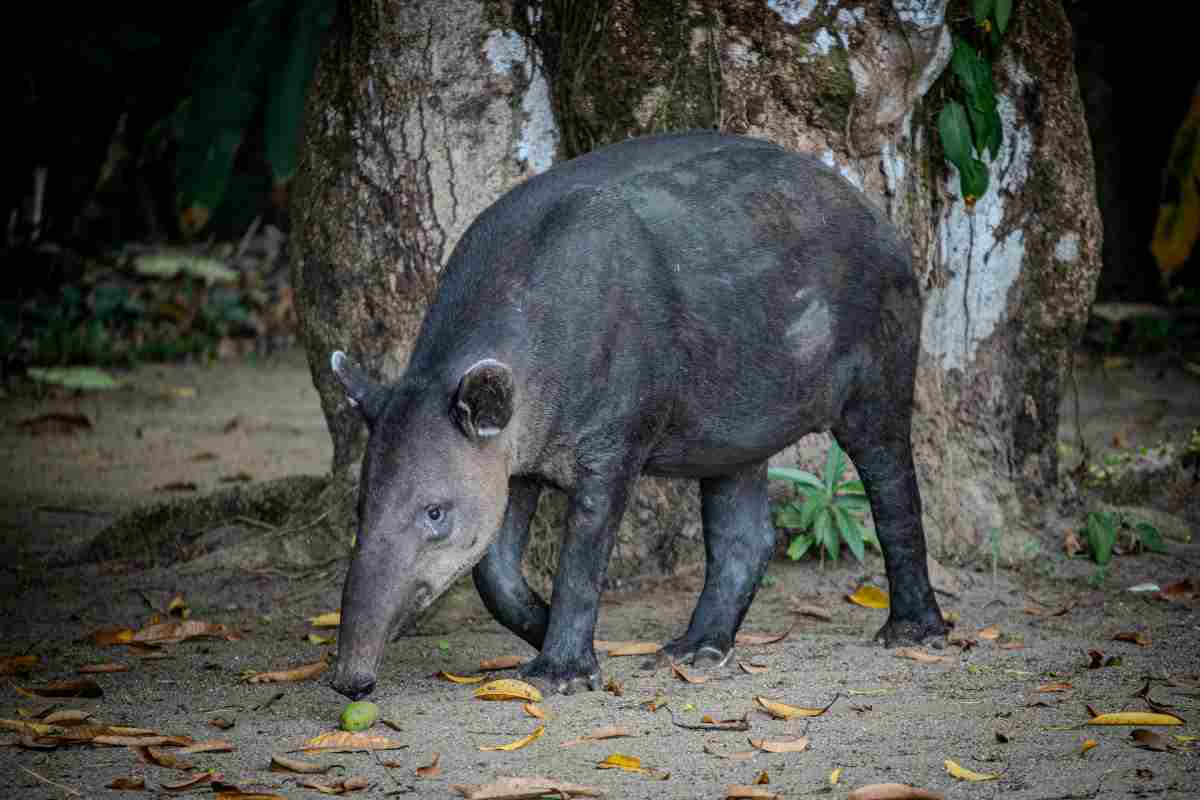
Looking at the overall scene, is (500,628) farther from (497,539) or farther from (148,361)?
(148,361)

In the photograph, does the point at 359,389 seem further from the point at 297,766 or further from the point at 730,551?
the point at 730,551

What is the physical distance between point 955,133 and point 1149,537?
197cm

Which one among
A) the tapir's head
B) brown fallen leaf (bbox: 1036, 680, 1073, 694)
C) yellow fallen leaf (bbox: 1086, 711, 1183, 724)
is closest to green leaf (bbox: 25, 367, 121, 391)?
the tapir's head

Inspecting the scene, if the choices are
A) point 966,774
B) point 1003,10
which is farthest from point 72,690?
point 1003,10

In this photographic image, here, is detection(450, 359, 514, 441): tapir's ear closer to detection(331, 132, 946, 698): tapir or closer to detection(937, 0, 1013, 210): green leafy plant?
detection(331, 132, 946, 698): tapir

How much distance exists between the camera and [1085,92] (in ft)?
41.0

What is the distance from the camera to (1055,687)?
192 inches

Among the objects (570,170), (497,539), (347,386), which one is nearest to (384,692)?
(497,539)

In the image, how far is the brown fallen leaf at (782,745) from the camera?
14.0 feet

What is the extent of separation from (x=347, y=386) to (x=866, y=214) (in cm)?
193

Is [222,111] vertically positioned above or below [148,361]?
above

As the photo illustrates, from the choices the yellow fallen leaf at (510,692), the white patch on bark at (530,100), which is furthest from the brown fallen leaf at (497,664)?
the white patch on bark at (530,100)

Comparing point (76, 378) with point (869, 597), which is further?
point (76, 378)

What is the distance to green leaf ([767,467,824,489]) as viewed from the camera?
6211mm
